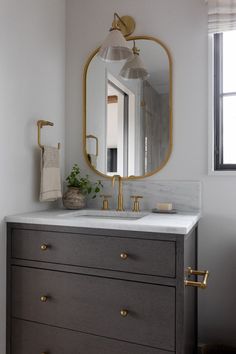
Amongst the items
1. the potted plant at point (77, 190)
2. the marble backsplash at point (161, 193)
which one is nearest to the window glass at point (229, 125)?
the marble backsplash at point (161, 193)

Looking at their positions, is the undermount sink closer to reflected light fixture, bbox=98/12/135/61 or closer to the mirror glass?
the mirror glass

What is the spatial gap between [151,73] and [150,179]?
68 cm

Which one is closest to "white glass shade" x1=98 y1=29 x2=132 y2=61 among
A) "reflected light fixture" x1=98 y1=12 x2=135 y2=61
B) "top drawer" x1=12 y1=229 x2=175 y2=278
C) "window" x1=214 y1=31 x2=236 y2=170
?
"reflected light fixture" x1=98 y1=12 x2=135 y2=61

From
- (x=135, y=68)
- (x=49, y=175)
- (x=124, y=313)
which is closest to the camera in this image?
(x=124, y=313)

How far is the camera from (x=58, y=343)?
167 centimetres

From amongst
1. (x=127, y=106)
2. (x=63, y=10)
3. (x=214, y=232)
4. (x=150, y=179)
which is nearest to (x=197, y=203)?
(x=214, y=232)

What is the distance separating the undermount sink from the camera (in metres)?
2.02

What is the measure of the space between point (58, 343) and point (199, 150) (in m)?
1.34

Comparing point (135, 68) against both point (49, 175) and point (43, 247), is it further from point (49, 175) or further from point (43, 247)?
point (43, 247)

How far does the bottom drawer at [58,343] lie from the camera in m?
1.52

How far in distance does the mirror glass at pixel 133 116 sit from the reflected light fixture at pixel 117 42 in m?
0.10

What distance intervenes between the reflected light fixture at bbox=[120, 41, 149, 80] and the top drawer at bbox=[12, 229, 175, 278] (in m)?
1.11

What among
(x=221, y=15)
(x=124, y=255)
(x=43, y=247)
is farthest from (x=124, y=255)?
(x=221, y=15)

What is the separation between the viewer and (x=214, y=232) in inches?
78.7
